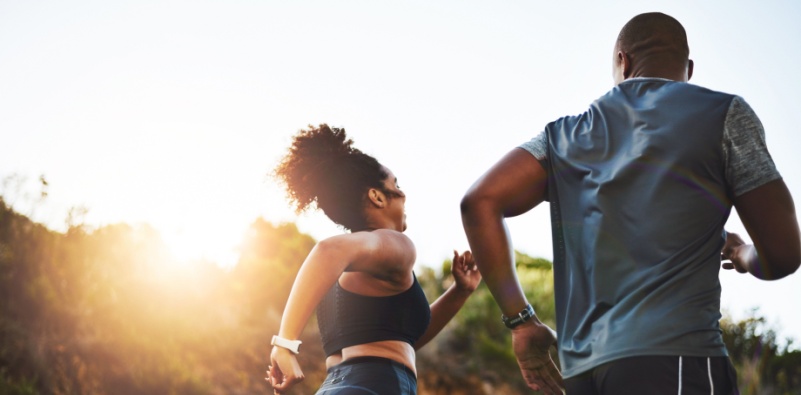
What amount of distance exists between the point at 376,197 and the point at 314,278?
66cm

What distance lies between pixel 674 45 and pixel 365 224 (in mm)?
1328

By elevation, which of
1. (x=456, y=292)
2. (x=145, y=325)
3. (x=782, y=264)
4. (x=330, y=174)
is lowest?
(x=782, y=264)

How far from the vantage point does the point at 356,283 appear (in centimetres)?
267

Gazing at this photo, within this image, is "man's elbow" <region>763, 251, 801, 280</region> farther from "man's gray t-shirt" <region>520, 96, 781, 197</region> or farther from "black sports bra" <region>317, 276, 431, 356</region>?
"black sports bra" <region>317, 276, 431, 356</region>

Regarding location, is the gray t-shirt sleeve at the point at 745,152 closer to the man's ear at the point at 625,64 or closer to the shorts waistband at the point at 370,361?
the man's ear at the point at 625,64

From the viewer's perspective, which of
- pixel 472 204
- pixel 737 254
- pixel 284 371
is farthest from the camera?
pixel 284 371

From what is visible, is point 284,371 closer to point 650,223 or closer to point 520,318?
point 520,318

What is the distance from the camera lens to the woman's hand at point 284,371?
2.21 metres

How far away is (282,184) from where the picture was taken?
3131mm

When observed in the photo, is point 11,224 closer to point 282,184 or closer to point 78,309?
point 78,309

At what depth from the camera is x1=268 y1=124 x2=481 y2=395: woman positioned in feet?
7.64

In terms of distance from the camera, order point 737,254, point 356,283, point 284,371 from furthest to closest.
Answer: point 356,283, point 284,371, point 737,254

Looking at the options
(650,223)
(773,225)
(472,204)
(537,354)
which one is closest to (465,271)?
(537,354)

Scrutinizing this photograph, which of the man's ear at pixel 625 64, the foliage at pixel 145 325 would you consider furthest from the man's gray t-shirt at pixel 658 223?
the foliage at pixel 145 325
